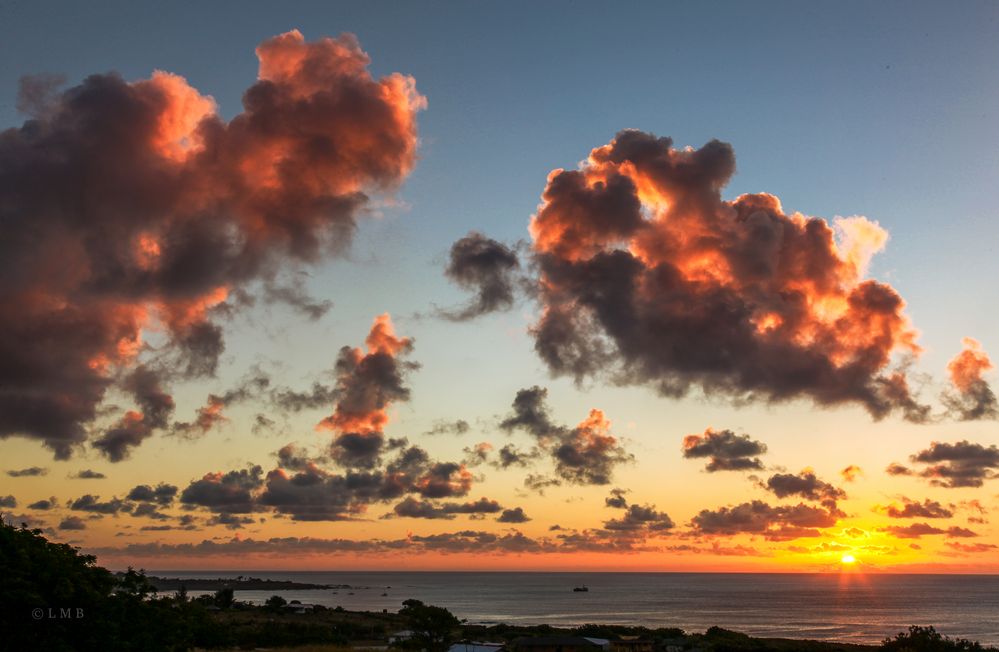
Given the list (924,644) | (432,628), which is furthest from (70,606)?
(924,644)

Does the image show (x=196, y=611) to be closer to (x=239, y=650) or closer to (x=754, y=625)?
(x=239, y=650)

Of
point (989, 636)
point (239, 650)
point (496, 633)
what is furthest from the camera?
point (989, 636)

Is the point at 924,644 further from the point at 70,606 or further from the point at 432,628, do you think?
the point at 70,606

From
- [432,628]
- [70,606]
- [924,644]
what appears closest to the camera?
[70,606]

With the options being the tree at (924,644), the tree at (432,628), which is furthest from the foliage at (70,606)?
the tree at (924,644)

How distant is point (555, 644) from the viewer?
8719 cm

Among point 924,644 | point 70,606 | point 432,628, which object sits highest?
point 70,606

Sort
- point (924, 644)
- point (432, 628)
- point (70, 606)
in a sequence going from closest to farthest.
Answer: point (70, 606), point (924, 644), point (432, 628)

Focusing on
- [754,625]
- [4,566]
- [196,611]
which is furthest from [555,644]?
[754,625]

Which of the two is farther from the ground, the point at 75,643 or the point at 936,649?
the point at 75,643

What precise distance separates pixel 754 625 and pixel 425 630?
130078mm

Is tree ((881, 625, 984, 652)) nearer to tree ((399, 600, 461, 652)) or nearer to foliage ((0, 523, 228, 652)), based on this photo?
tree ((399, 600, 461, 652))

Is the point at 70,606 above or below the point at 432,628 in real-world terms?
above

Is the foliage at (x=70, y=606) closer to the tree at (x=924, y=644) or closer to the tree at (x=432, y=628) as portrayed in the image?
the tree at (x=432, y=628)
